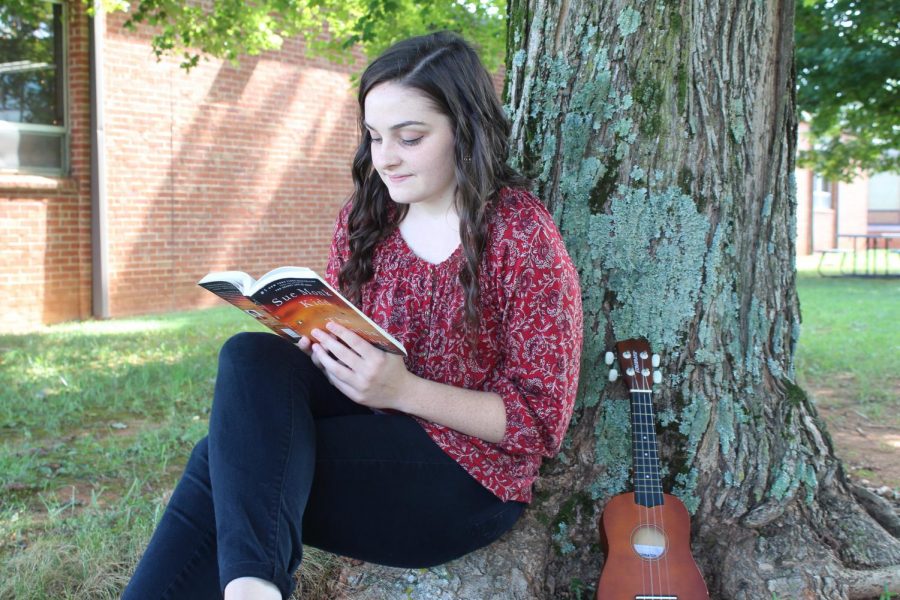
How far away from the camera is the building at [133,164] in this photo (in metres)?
8.07

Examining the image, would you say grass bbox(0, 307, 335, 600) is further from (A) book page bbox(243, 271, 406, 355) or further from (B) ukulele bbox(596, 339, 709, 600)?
(A) book page bbox(243, 271, 406, 355)

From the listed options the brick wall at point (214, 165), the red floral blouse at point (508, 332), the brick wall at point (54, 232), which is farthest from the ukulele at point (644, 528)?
the brick wall at point (54, 232)

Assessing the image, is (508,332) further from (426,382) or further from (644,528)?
(644,528)

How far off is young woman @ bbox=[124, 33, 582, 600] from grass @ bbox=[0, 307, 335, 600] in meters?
0.67

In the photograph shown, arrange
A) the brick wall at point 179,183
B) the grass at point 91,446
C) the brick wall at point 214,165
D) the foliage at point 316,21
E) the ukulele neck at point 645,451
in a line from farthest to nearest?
the brick wall at point 214,165, the brick wall at point 179,183, the foliage at point 316,21, the grass at point 91,446, the ukulele neck at point 645,451

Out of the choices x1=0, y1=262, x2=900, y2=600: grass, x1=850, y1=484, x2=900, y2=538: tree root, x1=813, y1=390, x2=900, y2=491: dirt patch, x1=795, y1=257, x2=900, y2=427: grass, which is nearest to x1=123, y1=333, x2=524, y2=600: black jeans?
x1=0, y1=262, x2=900, y2=600: grass

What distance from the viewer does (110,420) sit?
4.64 meters

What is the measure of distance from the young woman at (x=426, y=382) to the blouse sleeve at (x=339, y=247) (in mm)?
245

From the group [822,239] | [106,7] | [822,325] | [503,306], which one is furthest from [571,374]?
[822,239]

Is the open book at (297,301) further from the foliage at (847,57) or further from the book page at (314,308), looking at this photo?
the foliage at (847,57)

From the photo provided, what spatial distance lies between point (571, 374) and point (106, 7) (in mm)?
5504

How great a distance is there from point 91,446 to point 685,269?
299cm

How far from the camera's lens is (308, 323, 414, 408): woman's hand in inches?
74.2

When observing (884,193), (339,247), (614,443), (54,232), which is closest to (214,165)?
(54,232)
